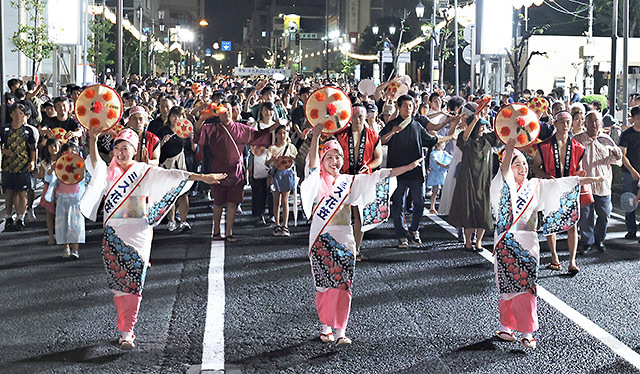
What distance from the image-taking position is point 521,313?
6.89 metres

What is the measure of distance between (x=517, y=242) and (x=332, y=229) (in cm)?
140

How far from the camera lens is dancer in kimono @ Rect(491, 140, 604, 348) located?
6.91 metres

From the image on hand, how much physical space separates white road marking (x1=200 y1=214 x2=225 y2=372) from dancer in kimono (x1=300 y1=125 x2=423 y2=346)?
0.82 meters

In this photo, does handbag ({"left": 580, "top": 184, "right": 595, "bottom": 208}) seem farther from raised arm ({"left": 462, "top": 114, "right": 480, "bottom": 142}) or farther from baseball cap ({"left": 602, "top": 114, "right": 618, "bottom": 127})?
baseball cap ({"left": 602, "top": 114, "right": 618, "bottom": 127})

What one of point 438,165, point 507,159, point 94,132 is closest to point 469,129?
point 438,165

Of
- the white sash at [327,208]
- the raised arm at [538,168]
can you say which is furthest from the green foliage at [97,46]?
the white sash at [327,208]

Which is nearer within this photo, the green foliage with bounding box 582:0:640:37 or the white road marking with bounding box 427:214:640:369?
the white road marking with bounding box 427:214:640:369

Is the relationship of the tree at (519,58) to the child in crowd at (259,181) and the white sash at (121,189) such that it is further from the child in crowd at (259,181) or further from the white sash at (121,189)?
the white sash at (121,189)

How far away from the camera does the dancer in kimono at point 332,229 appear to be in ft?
22.8

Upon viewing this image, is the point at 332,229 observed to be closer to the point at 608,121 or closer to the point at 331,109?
the point at 331,109

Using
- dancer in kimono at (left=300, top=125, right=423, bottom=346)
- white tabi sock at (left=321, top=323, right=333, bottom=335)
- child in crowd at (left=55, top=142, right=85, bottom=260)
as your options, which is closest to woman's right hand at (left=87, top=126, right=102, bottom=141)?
dancer in kimono at (left=300, top=125, right=423, bottom=346)

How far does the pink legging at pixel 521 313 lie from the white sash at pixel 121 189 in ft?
9.65

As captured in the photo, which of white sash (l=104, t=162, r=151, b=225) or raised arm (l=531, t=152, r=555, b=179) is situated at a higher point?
raised arm (l=531, t=152, r=555, b=179)

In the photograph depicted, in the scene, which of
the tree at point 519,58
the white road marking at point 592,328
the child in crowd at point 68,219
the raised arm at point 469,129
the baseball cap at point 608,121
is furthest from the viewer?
the tree at point 519,58
